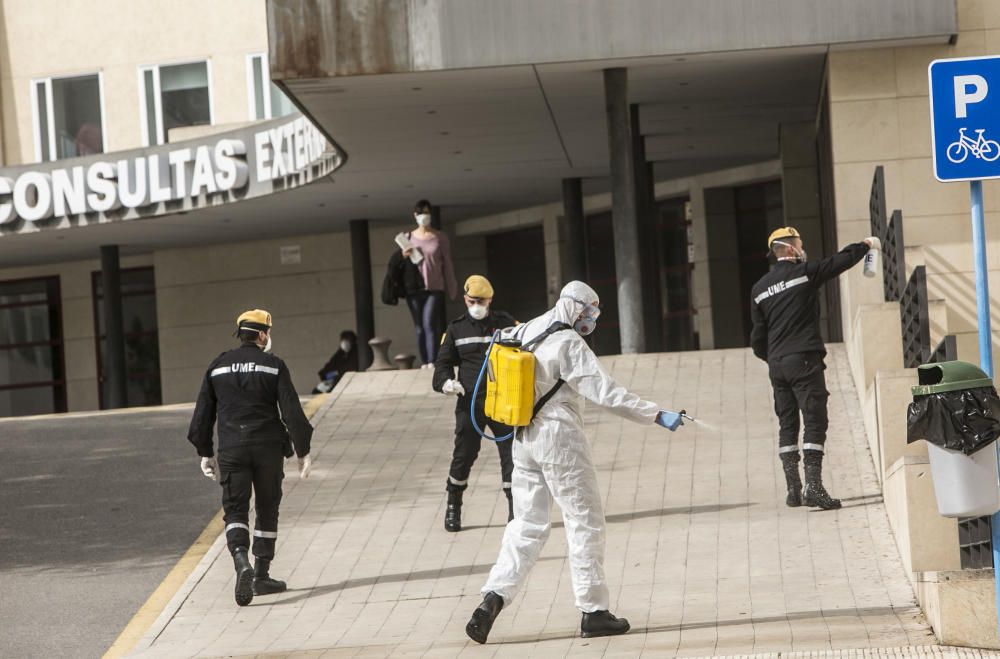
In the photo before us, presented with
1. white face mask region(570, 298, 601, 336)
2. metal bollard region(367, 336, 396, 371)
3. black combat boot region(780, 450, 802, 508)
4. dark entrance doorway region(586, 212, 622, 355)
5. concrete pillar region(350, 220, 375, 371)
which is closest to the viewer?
white face mask region(570, 298, 601, 336)

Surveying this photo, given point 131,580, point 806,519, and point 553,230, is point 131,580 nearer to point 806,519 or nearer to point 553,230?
point 806,519

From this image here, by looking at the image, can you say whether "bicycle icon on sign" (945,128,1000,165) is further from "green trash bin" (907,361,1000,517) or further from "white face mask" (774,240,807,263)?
"white face mask" (774,240,807,263)

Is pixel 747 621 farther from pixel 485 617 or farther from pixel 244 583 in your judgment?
pixel 244 583

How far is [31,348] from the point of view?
31.9 m

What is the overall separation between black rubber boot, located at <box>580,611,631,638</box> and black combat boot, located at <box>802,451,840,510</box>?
112 inches

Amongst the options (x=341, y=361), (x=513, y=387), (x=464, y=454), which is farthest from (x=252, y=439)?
(x=341, y=361)

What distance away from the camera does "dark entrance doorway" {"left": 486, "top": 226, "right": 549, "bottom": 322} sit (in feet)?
93.1

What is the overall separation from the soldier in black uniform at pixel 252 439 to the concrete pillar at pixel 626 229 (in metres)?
7.45

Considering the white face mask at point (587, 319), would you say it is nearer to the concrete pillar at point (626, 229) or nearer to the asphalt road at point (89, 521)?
the asphalt road at point (89, 521)

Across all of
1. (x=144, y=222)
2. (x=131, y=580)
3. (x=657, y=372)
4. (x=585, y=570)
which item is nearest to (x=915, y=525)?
(x=585, y=570)

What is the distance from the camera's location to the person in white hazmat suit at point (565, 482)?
791 cm

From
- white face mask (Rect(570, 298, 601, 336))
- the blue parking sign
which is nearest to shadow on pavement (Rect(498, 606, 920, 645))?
white face mask (Rect(570, 298, 601, 336))

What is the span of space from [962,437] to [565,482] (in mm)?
2126

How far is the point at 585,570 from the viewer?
795 centimetres
